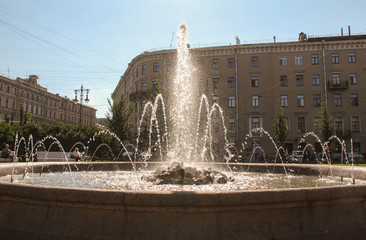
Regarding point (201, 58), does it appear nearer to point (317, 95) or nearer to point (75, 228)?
point (317, 95)

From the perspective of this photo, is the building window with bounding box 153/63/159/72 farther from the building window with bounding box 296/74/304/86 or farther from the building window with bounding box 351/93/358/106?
the building window with bounding box 351/93/358/106

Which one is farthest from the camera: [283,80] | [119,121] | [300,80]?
[283,80]

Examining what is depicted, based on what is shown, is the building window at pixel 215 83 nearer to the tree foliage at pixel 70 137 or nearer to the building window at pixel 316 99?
the building window at pixel 316 99

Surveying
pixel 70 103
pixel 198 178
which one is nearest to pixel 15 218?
pixel 198 178

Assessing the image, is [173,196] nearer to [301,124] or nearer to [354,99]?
[301,124]

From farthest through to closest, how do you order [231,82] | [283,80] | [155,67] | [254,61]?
[155,67]
[231,82]
[254,61]
[283,80]

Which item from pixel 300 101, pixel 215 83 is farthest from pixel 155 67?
pixel 300 101

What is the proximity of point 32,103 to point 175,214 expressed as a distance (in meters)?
70.2

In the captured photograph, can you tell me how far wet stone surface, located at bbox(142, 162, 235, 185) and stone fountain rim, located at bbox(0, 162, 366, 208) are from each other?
10.3 ft

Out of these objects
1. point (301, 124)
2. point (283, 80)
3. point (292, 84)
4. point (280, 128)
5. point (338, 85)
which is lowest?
point (280, 128)

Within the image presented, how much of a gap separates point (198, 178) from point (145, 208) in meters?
3.37

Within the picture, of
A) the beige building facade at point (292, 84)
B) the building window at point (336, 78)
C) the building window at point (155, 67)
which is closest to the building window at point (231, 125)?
the beige building facade at point (292, 84)

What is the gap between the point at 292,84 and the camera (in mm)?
35344

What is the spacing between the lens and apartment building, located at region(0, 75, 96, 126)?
5500cm
